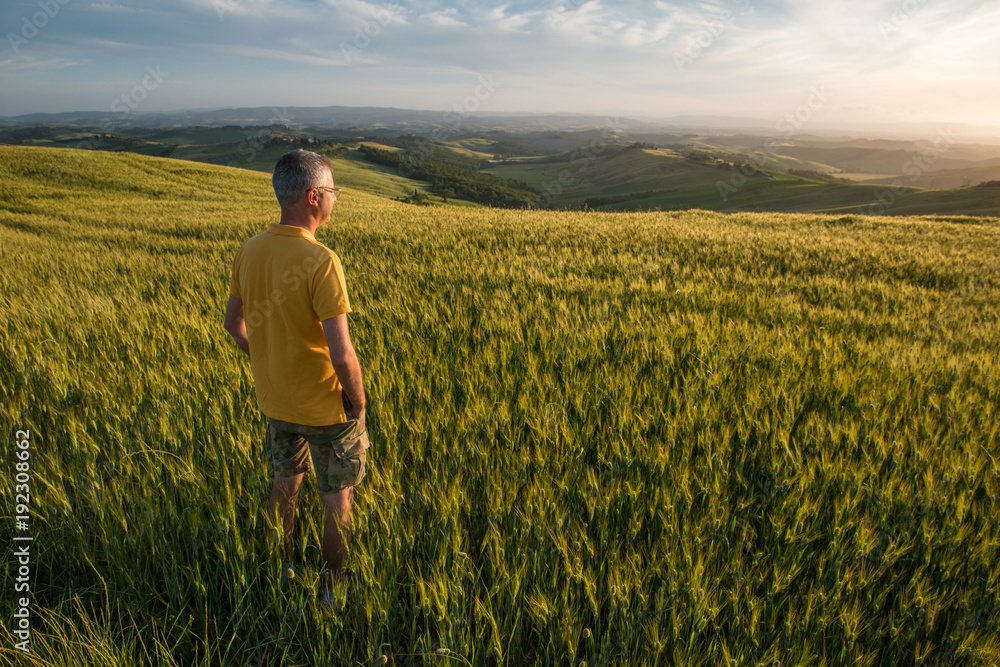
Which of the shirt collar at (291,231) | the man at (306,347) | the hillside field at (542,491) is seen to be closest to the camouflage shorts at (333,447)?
the man at (306,347)

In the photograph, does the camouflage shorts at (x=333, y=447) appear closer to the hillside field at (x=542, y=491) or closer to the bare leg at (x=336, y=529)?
the bare leg at (x=336, y=529)

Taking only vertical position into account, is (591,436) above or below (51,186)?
below

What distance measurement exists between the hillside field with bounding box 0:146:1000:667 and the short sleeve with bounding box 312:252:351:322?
0.84 metres

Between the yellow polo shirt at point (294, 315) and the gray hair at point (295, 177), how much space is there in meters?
0.13

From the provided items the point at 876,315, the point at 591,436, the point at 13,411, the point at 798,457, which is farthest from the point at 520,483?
the point at 876,315

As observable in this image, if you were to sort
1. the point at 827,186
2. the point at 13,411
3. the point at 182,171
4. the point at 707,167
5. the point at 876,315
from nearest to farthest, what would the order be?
the point at 13,411 < the point at 876,315 < the point at 182,171 < the point at 827,186 < the point at 707,167

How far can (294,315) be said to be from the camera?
185 centimetres

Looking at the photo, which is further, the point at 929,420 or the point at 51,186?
the point at 51,186

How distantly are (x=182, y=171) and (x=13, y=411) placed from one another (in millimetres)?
34872

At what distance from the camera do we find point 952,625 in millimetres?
1608

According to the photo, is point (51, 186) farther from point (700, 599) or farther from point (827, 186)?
point (827, 186)

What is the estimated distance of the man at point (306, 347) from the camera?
179 cm

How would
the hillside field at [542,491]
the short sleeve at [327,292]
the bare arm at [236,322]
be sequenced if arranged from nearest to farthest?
the hillside field at [542,491] < the short sleeve at [327,292] < the bare arm at [236,322]

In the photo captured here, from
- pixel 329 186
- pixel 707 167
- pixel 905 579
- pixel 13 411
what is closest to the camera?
pixel 905 579
